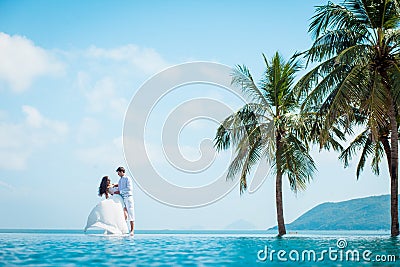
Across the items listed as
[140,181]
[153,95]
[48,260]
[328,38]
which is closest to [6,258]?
[48,260]

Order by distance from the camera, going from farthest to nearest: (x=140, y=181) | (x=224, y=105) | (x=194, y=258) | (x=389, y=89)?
(x=224, y=105) → (x=389, y=89) → (x=140, y=181) → (x=194, y=258)

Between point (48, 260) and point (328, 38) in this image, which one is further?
point (328, 38)

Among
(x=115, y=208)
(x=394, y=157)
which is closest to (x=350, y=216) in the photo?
(x=394, y=157)

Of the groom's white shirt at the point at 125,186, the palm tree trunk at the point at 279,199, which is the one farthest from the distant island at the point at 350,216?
the groom's white shirt at the point at 125,186

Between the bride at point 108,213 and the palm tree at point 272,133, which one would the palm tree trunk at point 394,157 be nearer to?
the palm tree at point 272,133

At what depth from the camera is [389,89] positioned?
53.3 feet

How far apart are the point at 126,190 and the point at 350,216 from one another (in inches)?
3520

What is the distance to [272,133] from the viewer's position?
18781 mm

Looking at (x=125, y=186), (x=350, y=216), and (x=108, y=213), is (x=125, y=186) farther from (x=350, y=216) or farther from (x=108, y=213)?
(x=350, y=216)

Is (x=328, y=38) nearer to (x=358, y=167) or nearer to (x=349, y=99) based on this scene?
(x=349, y=99)

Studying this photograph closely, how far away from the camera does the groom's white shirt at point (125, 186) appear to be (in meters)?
13.8

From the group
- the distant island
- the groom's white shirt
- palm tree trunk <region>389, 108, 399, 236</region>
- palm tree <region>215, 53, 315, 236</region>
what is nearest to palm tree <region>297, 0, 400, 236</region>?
palm tree trunk <region>389, 108, 399, 236</region>

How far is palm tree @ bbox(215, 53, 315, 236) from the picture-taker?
62.8 feet

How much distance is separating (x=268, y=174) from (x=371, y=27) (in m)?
6.89
